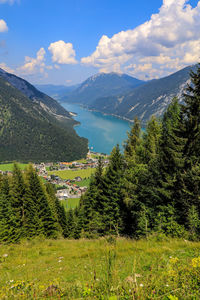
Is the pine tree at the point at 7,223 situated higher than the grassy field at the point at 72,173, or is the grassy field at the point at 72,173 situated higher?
the pine tree at the point at 7,223

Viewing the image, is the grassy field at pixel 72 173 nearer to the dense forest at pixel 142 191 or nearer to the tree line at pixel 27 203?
the dense forest at pixel 142 191

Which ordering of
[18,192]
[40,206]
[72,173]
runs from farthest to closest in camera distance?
[72,173] → [40,206] → [18,192]

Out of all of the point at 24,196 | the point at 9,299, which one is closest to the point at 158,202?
the point at 9,299

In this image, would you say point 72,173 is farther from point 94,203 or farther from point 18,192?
point 94,203

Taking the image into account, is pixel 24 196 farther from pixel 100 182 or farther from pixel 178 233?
pixel 178 233

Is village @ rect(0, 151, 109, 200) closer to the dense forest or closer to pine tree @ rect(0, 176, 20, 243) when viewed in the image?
the dense forest

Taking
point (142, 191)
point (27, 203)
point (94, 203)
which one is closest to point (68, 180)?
point (27, 203)

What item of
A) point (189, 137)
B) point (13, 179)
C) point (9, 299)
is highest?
point (189, 137)

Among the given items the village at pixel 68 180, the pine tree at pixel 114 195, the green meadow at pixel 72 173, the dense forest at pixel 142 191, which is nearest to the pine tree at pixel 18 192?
the dense forest at pixel 142 191
